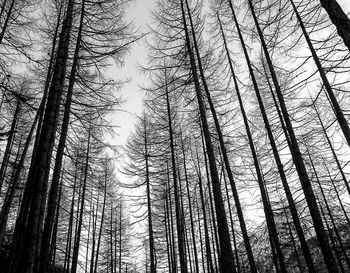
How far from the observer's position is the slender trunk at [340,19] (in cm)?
316

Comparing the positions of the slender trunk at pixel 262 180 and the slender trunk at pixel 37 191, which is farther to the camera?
the slender trunk at pixel 262 180

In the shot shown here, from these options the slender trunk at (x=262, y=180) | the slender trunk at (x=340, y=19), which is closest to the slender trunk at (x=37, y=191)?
the slender trunk at (x=340, y=19)

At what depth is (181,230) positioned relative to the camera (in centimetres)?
912

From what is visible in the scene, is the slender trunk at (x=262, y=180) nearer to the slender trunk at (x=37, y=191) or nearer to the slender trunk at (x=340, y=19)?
the slender trunk at (x=340, y=19)

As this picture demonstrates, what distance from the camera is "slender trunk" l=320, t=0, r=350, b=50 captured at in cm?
316

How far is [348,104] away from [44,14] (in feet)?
44.6

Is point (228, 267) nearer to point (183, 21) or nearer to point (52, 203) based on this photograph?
point (52, 203)

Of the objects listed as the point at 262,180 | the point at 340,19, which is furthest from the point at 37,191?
the point at 262,180

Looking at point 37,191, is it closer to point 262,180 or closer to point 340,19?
point 340,19

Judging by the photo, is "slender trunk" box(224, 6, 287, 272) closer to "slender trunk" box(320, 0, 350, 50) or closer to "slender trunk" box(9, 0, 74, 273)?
"slender trunk" box(320, 0, 350, 50)

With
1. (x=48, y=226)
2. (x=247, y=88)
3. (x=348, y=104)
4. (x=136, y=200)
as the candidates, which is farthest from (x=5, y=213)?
(x=348, y=104)

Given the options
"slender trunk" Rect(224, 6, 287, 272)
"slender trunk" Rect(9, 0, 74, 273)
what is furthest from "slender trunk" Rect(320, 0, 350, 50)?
"slender trunk" Rect(9, 0, 74, 273)

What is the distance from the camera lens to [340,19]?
3244mm

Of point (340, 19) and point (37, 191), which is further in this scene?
point (37, 191)
